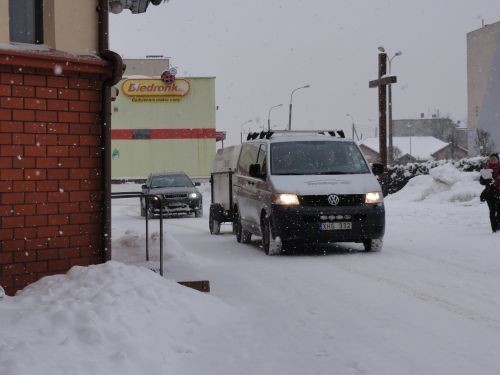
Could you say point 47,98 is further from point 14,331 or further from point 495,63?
point 495,63

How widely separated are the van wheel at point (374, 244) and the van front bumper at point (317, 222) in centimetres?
28

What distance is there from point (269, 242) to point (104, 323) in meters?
6.76

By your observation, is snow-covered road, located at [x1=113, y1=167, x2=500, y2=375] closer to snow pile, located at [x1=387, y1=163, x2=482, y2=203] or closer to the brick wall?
the brick wall

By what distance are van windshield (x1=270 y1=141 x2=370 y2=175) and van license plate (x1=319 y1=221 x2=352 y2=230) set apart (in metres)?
1.07

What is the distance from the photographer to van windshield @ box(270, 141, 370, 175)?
40.8 ft

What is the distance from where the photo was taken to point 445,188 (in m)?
27.1

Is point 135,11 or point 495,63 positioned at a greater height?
point 495,63

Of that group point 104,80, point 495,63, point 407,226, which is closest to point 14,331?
point 104,80

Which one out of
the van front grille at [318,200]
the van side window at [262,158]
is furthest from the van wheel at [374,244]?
the van side window at [262,158]

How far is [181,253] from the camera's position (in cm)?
1152

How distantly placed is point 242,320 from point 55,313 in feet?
5.99

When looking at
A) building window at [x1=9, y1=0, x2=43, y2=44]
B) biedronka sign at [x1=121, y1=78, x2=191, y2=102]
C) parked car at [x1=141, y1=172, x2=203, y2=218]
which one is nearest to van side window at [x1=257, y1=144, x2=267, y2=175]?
building window at [x1=9, y1=0, x2=43, y2=44]

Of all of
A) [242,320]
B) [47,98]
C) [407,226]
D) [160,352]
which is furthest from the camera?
[407,226]

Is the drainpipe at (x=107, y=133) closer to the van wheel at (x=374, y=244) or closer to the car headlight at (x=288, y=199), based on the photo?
the car headlight at (x=288, y=199)
